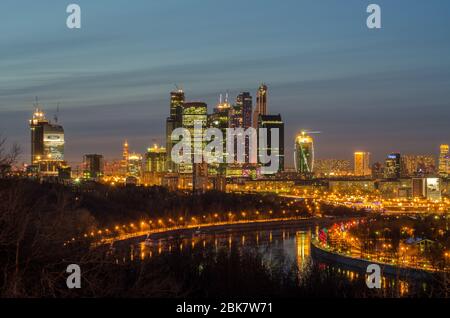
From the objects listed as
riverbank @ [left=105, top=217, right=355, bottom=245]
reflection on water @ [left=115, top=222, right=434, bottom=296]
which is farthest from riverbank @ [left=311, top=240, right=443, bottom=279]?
riverbank @ [left=105, top=217, right=355, bottom=245]

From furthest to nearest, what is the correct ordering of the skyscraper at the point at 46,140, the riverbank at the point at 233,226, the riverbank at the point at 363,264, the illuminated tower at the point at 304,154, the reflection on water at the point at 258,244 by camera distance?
the illuminated tower at the point at 304,154 → the skyscraper at the point at 46,140 → the riverbank at the point at 233,226 → the reflection on water at the point at 258,244 → the riverbank at the point at 363,264

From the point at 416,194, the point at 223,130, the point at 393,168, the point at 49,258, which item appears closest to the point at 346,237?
the point at 49,258

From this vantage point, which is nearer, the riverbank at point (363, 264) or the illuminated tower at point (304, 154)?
the riverbank at point (363, 264)

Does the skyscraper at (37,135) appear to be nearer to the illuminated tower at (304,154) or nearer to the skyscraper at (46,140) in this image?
the skyscraper at (46,140)

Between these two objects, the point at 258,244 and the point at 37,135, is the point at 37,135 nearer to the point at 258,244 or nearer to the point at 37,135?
the point at 37,135

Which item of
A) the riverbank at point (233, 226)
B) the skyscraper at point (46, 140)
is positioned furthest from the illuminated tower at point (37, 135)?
the riverbank at point (233, 226)

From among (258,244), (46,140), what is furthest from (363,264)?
(46,140)
